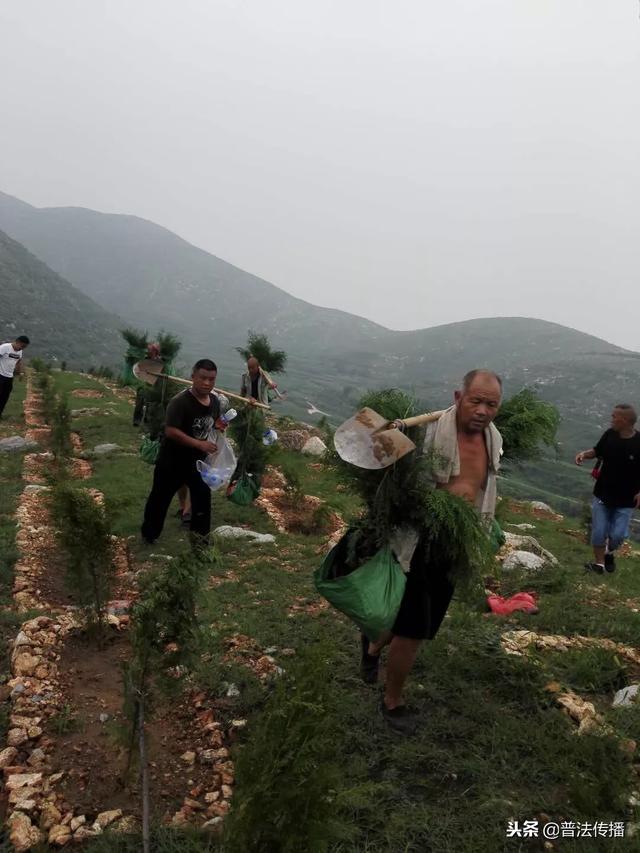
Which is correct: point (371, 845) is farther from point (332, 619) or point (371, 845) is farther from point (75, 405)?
point (75, 405)

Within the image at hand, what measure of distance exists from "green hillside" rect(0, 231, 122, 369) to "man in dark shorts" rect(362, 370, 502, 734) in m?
57.8

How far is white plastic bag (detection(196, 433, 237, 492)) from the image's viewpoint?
5.71 meters

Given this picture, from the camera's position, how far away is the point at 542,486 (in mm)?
59219

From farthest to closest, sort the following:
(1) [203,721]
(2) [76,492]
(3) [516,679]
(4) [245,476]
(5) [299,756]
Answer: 1. (4) [245,476]
2. (2) [76,492]
3. (3) [516,679]
4. (1) [203,721]
5. (5) [299,756]

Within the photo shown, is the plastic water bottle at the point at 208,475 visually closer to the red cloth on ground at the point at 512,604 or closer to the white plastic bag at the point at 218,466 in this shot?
the white plastic bag at the point at 218,466

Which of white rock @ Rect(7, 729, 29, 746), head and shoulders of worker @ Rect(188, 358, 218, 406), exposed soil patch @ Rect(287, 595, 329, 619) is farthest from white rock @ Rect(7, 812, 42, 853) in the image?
head and shoulders of worker @ Rect(188, 358, 218, 406)

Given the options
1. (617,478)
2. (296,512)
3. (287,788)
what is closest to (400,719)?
(287,788)

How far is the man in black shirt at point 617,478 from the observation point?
21.5 ft

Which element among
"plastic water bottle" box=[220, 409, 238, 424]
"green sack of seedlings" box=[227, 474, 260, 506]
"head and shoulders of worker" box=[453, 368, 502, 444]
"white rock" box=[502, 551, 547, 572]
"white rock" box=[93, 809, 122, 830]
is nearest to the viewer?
"white rock" box=[93, 809, 122, 830]

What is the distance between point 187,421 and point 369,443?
3260mm

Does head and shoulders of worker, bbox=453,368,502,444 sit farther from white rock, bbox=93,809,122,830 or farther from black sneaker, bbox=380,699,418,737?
white rock, bbox=93,809,122,830

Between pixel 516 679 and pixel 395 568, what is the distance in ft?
4.90

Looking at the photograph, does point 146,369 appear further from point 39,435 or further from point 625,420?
point 625,420

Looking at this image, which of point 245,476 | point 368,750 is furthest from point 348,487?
point 245,476
